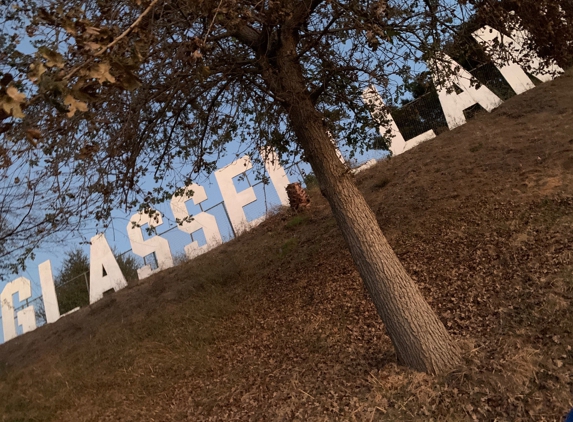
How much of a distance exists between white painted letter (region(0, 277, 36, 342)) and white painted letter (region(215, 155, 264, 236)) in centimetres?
867

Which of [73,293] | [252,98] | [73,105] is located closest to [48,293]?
[73,293]

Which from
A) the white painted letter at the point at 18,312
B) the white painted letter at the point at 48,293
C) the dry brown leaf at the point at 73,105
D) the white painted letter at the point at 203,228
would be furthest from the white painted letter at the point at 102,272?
the dry brown leaf at the point at 73,105

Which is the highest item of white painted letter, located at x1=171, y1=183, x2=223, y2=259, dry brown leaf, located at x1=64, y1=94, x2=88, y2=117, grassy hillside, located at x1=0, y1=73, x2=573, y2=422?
white painted letter, located at x1=171, y1=183, x2=223, y2=259

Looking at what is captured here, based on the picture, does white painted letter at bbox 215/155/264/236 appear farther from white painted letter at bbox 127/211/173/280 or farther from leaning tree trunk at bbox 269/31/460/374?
leaning tree trunk at bbox 269/31/460/374

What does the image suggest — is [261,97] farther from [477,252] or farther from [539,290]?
[539,290]

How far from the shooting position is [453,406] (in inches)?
156

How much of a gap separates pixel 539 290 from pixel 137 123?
5.12 meters

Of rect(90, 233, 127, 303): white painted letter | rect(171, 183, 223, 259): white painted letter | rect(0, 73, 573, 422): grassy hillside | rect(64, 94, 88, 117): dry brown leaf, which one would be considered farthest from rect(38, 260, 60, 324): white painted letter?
rect(64, 94, 88, 117): dry brown leaf

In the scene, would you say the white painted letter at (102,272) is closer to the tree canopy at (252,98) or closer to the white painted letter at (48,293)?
the white painted letter at (48,293)

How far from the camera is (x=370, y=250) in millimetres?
5000

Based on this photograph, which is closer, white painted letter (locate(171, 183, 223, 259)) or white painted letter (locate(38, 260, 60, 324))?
white painted letter (locate(171, 183, 223, 259))

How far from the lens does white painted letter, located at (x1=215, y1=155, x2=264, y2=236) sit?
14.7m

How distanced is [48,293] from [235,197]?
25.8 ft

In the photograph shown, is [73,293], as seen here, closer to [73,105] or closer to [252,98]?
[252,98]
